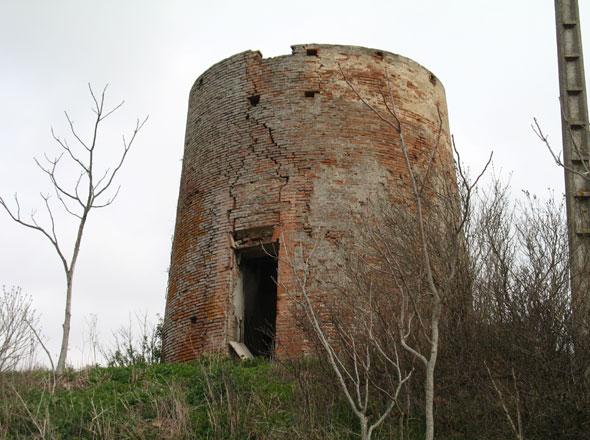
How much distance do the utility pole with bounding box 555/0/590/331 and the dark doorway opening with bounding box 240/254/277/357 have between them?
16.7 feet

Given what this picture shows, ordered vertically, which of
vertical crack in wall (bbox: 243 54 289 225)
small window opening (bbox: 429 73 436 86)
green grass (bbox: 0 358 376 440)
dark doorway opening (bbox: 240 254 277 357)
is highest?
small window opening (bbox: 429 73 436 86)

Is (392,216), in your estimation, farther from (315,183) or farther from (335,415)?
(335,415)

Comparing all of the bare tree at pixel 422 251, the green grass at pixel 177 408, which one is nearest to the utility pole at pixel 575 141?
the bare tree at pixel 422 251

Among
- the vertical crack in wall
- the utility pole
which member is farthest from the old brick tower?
the utility pole

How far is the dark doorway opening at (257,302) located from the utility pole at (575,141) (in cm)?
509

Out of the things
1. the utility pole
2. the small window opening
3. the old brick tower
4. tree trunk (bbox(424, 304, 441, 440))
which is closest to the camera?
tree trunk (bbox(424, 304, 441, 440))

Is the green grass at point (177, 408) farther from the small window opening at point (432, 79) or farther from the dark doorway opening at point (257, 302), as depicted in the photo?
the small window opening at point (432, 79)

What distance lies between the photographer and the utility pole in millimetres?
7660

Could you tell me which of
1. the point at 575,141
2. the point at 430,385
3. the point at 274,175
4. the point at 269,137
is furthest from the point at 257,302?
the point at 430,385

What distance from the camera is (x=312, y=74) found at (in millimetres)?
13305

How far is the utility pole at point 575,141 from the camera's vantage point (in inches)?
302

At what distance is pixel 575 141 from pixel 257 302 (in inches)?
267

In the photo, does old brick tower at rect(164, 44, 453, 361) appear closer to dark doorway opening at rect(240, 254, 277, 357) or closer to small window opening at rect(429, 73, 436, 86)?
dark doorway opening at rect(240, 254, 277, 357)

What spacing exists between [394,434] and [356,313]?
194 cm
